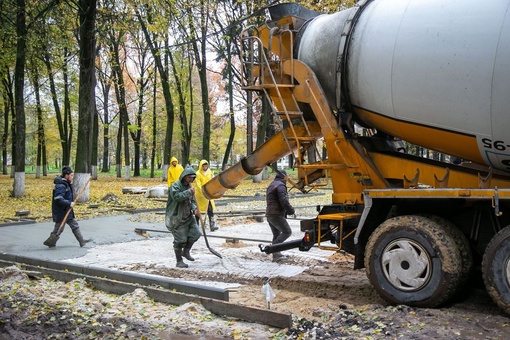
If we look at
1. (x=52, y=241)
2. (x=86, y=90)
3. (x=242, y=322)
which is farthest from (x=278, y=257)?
(x=86, y=90)

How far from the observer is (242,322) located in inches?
211

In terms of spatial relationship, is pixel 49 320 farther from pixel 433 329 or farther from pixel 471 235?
pixel 471 235

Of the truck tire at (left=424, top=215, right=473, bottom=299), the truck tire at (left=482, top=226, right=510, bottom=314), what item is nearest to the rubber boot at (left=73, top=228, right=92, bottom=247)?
the truck tire at (left=424, top=215, right=473, bottom=299)

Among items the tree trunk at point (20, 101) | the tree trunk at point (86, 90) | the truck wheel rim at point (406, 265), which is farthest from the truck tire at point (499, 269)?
the tree trunk at point (20, 101)

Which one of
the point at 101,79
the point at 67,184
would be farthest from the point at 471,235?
the point at 101,79

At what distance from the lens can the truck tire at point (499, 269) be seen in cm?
488

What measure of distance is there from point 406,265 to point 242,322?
185 cm

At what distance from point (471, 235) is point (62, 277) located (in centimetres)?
548

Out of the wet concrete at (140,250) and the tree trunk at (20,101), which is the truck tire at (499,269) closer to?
the wet concrete at (140,250)

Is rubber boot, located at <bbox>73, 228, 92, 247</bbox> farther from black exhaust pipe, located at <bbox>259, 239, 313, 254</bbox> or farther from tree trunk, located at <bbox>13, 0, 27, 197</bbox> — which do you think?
tree trunk, located at <bbox>13, 0, 27, 197</bbox>

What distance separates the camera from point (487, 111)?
507 cm

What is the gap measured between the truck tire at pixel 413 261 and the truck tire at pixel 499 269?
12.0 inches

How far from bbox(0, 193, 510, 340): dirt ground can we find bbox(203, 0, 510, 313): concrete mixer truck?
0.34m

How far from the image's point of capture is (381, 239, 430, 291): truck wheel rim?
17.6 feet
